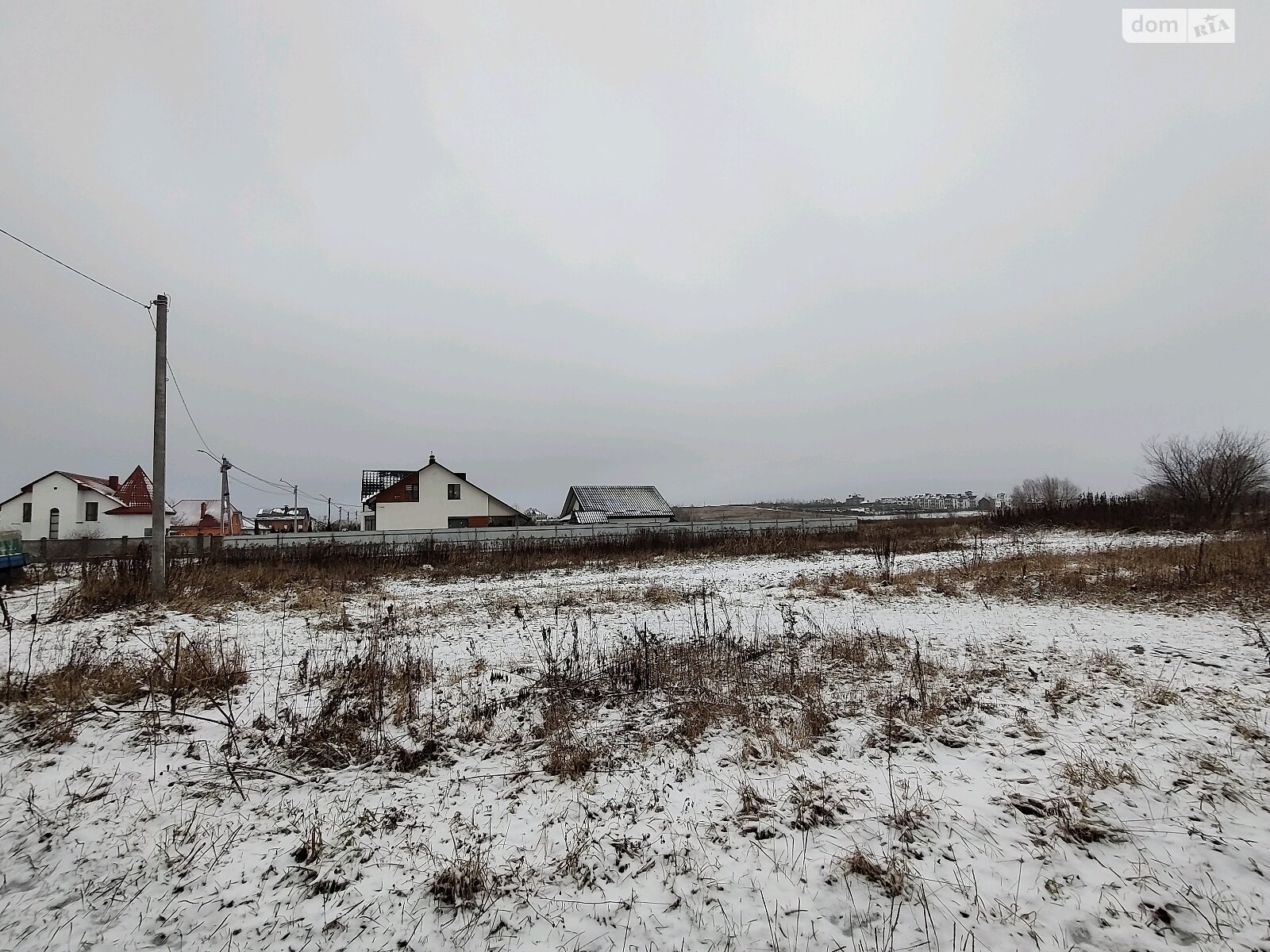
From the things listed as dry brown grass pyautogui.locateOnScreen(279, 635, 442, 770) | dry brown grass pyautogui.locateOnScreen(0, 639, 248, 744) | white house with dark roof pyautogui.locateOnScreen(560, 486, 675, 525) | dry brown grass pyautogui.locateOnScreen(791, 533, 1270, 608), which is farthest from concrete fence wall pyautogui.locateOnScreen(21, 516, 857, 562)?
dry brown grass pyautogui.locateOnScreen(279, 635, 442, 770)

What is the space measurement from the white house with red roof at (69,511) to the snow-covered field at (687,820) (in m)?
45.6

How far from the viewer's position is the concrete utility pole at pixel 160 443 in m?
11.0

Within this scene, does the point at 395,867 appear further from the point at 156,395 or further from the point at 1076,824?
the point at 156,395

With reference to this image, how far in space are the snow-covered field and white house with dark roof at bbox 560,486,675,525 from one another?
3988cm

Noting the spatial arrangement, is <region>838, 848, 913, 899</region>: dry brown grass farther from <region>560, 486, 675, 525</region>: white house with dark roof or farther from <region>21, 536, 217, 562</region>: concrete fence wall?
<region>560, 486, 675, 525</region>: white house with dark roof

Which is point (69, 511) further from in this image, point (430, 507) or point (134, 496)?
point (430, 507)

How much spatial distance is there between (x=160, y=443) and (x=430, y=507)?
106 ft

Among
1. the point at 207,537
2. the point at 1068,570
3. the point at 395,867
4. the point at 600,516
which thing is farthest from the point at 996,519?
the point at 207,537

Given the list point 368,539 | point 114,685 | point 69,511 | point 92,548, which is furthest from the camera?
point 69,511

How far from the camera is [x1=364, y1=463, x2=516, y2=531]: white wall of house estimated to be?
4259 cm

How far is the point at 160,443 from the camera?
1128 cm

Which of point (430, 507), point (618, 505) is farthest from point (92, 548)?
point (618, 505)

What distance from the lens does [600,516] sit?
152 ft

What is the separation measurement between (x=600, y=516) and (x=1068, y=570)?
36127 mm
